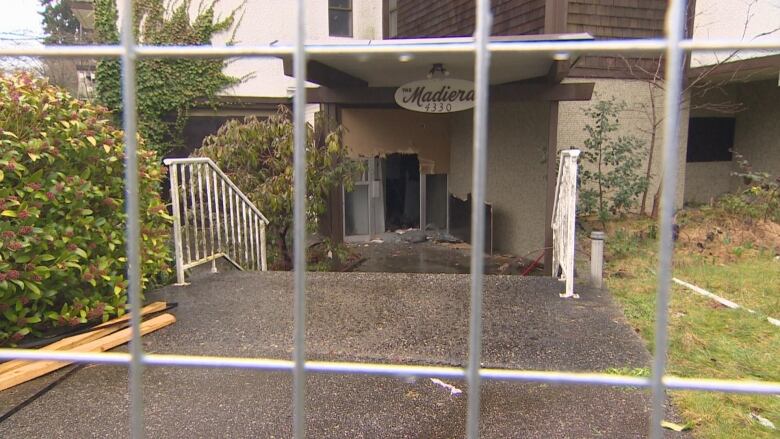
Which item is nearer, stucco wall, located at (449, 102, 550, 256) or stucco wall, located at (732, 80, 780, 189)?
stucco wall, located at (449, 102, 550, 256)

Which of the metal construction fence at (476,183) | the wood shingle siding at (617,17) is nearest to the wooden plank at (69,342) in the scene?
the metal construction fence at (476,183)

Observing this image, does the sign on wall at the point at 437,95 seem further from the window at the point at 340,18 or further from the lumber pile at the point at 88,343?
the window at the point at 340,18

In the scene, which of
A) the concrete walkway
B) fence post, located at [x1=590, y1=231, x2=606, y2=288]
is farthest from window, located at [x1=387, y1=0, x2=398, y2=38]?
the concrete walkway

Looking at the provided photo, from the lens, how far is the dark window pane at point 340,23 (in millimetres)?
12383

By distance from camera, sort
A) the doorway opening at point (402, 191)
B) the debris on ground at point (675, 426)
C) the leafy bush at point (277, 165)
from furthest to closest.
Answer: the doorway opening at point (402, 191), the leafy bush at point (277, 165), the debris on ground at point (675, 426)

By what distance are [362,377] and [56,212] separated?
212 cm

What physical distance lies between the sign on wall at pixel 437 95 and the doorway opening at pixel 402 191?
4534 millimetres

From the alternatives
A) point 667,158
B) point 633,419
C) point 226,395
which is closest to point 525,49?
point 667,158

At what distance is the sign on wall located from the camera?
21.0 ft

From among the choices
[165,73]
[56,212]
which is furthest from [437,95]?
[165,73]

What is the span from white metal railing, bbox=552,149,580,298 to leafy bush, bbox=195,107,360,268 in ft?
9.01

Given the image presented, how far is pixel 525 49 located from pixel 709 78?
388 inches

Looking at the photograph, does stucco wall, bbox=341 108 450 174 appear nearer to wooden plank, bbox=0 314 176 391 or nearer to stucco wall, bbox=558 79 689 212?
stucco wall, bbox=558 79 689 212

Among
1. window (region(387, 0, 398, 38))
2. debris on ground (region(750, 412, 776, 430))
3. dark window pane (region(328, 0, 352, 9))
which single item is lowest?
Answer: debris on ground (region(750, 412, 776, 430))
